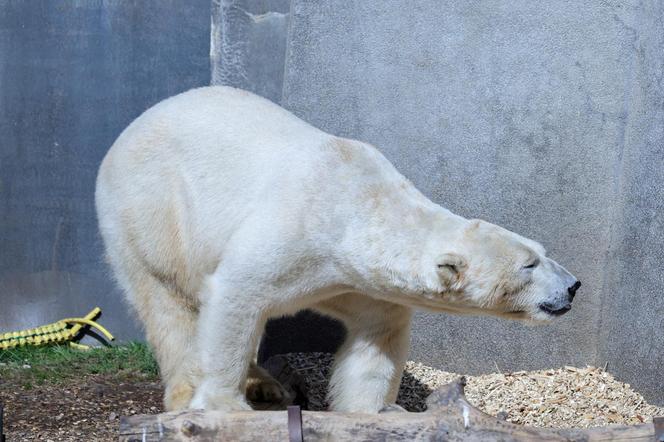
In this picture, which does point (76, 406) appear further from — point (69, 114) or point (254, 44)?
point (254, 44)

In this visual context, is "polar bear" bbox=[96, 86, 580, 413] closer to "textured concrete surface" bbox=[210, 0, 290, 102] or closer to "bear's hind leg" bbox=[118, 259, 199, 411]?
"bear's hind leg" bbox=[118, 259, 199, 411]

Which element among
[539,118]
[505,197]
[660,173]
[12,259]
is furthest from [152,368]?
[660,173]

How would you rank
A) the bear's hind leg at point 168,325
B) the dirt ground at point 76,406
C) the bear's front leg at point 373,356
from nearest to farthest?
the bear's front leg at point 373,356
the bear's hind leg at point 168,325
the dirt ground at point 76,406

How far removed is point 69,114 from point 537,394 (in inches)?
122

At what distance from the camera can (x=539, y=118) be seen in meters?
4.82

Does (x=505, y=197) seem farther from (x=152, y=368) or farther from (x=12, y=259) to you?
(x=12, y=259)

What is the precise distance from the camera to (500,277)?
338cm

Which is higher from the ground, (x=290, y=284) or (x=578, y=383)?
(x=290, y=284)

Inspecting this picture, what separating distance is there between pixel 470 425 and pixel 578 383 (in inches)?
87.9

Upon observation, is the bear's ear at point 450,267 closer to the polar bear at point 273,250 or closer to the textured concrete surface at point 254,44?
the polar bear at point 273,250

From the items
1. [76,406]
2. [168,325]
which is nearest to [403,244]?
[168,325]

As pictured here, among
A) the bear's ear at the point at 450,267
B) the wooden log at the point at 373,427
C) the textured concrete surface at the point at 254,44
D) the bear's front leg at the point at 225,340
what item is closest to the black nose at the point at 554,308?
the bear's ear at the point at 450,267

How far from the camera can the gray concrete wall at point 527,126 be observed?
184 inches

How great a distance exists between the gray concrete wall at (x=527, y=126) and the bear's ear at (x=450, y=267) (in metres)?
1.56
